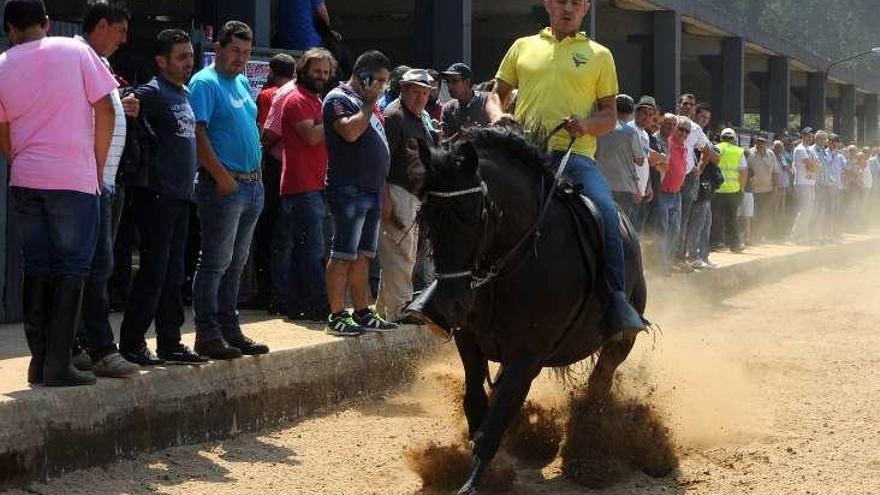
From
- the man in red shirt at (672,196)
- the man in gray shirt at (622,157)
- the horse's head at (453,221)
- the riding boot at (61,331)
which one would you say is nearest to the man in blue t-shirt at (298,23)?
the man in gray shirt at (622,157)

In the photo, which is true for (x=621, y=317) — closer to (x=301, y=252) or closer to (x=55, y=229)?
(x=55, y=229)

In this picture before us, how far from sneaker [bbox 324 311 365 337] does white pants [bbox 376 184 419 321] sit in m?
0.99

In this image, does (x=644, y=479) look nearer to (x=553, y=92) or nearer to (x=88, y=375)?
(x=553, y=92)

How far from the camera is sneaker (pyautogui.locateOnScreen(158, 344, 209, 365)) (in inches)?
327

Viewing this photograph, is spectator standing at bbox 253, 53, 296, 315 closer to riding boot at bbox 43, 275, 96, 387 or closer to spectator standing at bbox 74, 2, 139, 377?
spectator standing at bbox 74, 2, 139, 377

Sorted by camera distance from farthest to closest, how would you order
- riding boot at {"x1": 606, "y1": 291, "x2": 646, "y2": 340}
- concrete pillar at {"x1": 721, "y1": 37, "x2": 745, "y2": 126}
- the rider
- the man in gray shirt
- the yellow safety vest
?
concrete pillar at {"x1": 721, "y1": 37, "x2": 745, "y2": 126}
the yellow safety vest
the man in gray shirt
the rider
riding boot at {"x1": 606, "y1": 291, "x2": 646, "y2": 340}

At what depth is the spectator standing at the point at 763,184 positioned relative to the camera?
998 inches

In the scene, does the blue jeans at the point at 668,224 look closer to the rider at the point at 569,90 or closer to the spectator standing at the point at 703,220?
the spectator standing at the point at 703,220

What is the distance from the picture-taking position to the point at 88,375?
737 centimetres

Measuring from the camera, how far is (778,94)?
41.3 meters

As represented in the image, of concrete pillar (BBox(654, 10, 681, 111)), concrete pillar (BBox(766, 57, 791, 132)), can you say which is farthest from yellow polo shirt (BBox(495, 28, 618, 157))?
concrete pillar (BBox(766, 57, 791, 132))

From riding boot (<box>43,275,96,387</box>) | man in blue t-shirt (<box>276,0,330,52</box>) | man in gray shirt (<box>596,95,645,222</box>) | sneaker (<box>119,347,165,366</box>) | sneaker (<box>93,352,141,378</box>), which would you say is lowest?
sneaker (<box>119,347,165,366</box>)

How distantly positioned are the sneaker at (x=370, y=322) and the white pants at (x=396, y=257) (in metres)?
0.53

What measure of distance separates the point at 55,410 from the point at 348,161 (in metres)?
3.73
